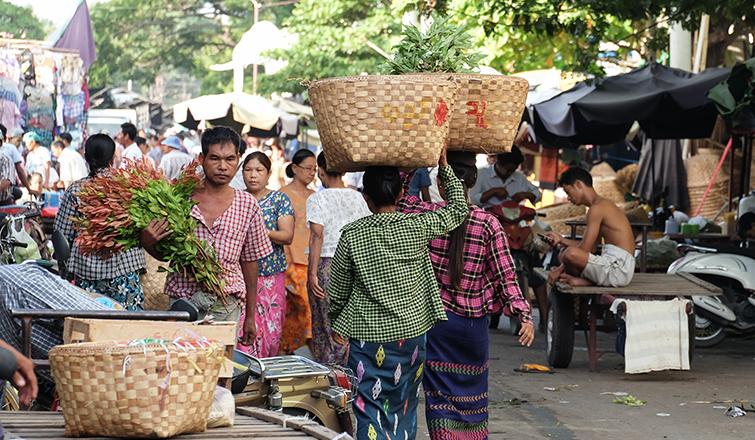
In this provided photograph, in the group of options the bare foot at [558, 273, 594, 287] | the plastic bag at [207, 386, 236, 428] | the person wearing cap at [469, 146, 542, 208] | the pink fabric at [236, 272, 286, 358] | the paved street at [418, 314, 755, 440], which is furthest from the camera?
the person wearing cap at [469, 146, 542, 208]

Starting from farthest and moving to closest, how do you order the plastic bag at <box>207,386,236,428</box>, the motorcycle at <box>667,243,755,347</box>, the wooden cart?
the motorcycle at <box>667,243,755,347</box>
the wooden cart
the plastic bag at <box>207,386,236,428</box>

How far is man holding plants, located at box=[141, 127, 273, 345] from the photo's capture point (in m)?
6.62

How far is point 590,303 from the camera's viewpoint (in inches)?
420

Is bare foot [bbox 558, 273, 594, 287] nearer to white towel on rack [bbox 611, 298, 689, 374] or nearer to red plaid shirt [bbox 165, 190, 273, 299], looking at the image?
white towel on rack [bbox 611, 298, 689, 374]

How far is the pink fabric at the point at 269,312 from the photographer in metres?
8.78

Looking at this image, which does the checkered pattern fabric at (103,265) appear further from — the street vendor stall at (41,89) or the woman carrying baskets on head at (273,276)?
the street vendor stall at (41,89)

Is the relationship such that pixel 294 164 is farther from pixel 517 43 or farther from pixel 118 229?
pixel 517 43

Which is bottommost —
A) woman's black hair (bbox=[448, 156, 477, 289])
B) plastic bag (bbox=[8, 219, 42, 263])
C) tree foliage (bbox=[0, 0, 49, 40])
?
plastic bag (bbox=[8, 219, 42, 263])

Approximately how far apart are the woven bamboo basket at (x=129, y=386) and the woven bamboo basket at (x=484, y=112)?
8.52 feet

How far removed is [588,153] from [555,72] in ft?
27.0

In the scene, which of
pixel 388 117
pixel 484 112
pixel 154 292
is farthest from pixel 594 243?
pixel 388 117

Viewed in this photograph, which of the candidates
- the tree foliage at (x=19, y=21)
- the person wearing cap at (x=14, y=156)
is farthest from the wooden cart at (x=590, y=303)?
the tree foliage at (x=19, y=21)

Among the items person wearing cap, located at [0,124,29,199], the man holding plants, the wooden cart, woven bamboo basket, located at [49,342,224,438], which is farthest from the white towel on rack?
person wearing cap, located at [0,124,29,199]

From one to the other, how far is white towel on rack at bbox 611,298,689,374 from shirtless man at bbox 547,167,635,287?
11.2 inches
